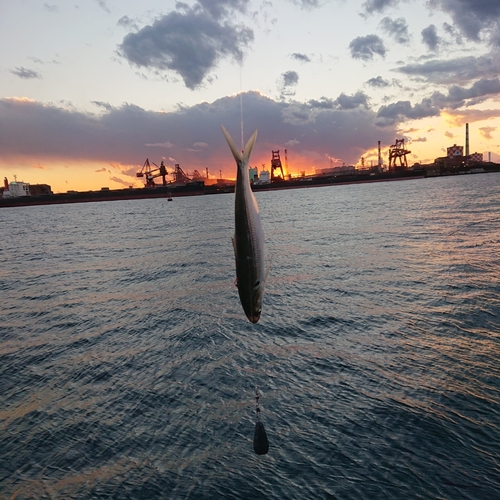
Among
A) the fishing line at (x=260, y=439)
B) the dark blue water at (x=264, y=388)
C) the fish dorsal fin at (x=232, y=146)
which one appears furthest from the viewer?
the dark blue water at (x=264, y=388)

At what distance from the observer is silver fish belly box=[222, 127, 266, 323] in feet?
10.5

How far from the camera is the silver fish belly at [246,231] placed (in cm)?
321

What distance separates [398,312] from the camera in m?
15.6

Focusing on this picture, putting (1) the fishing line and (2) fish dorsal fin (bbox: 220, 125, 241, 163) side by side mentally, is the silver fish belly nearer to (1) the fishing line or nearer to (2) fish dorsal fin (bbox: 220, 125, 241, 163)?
(2) fish dorsal fin (bbox: 220, 125, 241, 163)

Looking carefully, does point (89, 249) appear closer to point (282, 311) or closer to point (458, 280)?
point (282, 311)

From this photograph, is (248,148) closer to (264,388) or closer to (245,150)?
(245,150)

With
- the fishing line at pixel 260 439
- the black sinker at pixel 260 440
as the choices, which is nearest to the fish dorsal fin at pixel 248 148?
the fishing line at pixel 260 439

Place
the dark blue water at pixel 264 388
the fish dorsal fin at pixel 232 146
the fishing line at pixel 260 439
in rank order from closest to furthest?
the fish dorsal fin at pixel 232 146, the fishing line at pixel 260 439, the dark blue water at pixel 264 388

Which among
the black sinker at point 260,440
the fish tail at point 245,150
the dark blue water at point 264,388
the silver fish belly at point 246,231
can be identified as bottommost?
the dark blue water at point 264,388

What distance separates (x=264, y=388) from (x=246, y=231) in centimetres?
818

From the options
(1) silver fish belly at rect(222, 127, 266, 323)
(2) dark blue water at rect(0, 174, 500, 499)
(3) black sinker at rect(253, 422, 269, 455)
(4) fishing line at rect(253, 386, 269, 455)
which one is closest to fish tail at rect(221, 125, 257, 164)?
(1) silver fish belly at rect(222, 127, 266, 323)

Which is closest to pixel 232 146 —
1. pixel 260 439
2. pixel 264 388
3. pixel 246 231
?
pixel 246 231

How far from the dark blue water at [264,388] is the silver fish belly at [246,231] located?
554cm

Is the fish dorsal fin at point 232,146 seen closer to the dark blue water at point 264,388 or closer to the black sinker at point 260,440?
the black sinker at point 260,440
